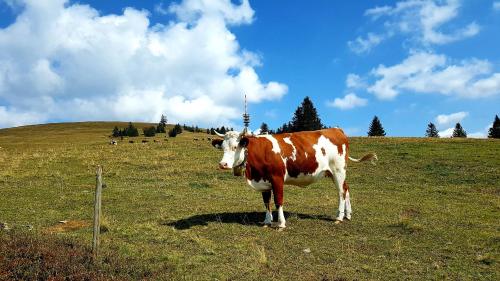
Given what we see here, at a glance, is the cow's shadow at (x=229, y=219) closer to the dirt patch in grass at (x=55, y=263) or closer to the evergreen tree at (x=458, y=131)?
the dirt patch in grass at (x=55, y=263)

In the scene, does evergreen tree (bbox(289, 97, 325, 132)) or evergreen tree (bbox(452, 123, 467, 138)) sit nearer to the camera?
evergreen tree (bbox(289, 97, 325, 132))

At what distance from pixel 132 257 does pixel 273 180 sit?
482cm

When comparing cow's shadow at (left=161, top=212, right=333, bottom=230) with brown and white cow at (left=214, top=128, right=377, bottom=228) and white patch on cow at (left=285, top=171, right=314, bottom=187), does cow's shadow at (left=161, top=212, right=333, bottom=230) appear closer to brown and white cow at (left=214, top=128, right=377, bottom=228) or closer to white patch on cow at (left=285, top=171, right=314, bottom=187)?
brown and white cow at (left=214, top=128, right=377, bottom=228)

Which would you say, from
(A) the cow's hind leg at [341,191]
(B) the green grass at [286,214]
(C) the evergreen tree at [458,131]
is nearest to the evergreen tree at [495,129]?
(C) the evergreen tree at [458,131]

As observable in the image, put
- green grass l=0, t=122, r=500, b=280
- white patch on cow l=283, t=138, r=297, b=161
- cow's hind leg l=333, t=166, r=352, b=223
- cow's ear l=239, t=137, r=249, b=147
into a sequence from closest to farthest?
1. green grass l=0, t=122, r=500, b=280
2. cow's ear l=239, t=137, r=249, b=147
3. white patch on cow l=283, t=138, r=297, b=161
4. cow's hind leg l=333, t=166, r=352, b=223

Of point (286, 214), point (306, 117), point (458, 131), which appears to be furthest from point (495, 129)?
point (286, 214)

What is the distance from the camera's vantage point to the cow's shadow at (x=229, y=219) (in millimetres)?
14663

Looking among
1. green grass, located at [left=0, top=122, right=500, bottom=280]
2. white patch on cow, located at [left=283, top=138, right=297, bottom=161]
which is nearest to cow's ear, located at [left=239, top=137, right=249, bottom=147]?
white patch on cow, located at [left=283, top=138, right=297, bottom=161]

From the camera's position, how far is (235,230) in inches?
540

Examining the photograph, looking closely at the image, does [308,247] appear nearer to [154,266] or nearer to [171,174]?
[154,266]

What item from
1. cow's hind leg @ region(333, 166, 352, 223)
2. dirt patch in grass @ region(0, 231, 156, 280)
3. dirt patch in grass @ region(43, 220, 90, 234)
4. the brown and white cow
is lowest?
dirt patch in grass @ region(43, 220, 90, 234)

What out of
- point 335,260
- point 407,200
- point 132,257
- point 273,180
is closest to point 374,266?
point 335,260

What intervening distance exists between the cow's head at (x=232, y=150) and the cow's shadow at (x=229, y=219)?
2.12 metres

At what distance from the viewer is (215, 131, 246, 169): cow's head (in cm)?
1365
